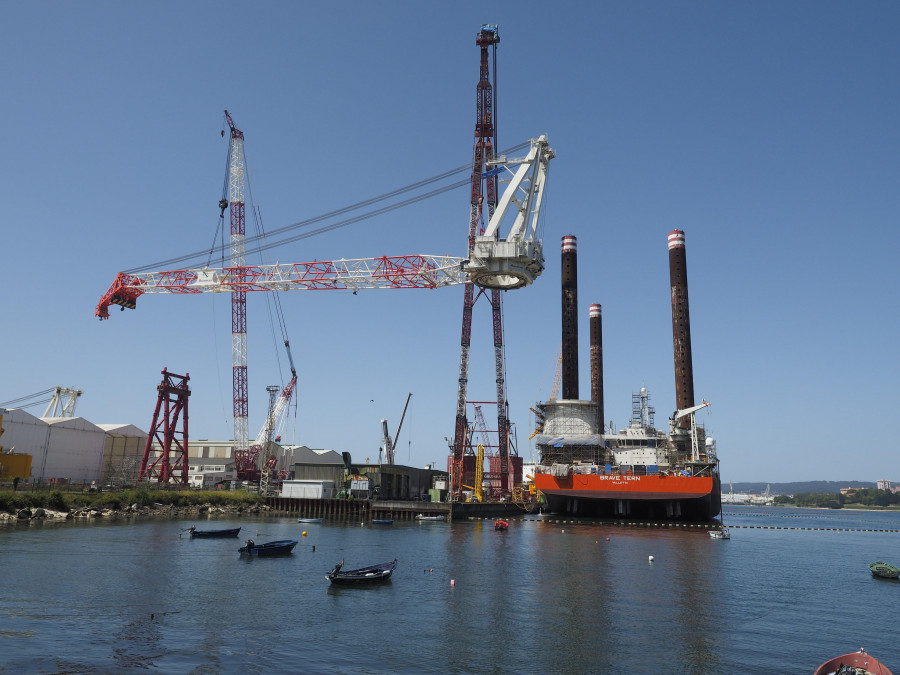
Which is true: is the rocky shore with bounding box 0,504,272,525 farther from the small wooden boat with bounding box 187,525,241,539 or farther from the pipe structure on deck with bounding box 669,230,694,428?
the pipe structure on deck with bounding box 669,230,694,428

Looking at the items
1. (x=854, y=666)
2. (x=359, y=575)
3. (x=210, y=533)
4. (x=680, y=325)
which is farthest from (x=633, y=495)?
(x=854, y=666)

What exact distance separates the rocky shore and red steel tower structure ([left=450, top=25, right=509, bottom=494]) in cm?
3227

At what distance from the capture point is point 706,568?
46.5 m

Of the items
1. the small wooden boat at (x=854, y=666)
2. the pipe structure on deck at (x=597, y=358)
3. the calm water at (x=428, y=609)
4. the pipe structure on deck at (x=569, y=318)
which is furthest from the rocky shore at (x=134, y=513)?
the small wooden boat at (x=854, y=666)

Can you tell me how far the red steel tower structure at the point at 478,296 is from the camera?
92.6 m

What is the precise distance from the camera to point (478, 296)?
100688 millimetres

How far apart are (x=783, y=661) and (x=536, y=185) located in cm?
4254

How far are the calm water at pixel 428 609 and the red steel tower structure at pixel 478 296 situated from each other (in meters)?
44.2

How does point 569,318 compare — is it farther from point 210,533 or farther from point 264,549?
point 264,549

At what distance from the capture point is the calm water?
→ 22922 mm

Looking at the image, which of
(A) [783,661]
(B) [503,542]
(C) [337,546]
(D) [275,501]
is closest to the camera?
(A) [783,661]

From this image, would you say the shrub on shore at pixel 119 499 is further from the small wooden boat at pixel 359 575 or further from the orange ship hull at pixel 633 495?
the orange ship hull at pixel 633 495

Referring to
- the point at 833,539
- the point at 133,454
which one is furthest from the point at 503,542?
the point at 133,454

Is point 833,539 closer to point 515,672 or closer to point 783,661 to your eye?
point 783,661
